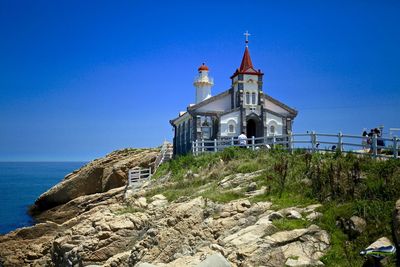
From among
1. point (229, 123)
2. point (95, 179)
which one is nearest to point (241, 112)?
point (229, 123)

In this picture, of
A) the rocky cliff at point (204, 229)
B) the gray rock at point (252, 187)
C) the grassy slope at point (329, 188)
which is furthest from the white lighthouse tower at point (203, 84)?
the gray rock at point (252, 187)

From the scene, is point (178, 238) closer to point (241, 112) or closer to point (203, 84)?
point (241, 112)

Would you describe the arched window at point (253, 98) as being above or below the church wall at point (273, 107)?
above

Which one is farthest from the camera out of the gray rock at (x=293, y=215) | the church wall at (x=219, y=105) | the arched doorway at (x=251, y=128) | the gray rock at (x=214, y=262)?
the arched doorway at (x=251, y=128)

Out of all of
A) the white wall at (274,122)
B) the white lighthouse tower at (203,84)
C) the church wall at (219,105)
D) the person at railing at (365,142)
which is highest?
the white lighthouse tower at (203,84)

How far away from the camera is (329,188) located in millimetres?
13578

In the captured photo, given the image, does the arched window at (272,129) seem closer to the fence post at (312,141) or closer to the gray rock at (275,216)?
the fence post at (312,141)

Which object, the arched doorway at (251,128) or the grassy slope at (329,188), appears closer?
the grassy slope at (329,188)

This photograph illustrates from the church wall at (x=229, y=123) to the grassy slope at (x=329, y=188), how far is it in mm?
9938

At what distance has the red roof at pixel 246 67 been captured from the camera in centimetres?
3266

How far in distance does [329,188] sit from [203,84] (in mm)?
27113

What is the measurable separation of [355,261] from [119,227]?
9.92 m

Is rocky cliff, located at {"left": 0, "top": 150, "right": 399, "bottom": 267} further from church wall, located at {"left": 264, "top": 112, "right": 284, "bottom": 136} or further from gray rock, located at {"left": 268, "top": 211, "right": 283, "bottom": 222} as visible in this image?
church wall, located at {"left": 264, "top": 112, "right": 284, "bottom": 136}

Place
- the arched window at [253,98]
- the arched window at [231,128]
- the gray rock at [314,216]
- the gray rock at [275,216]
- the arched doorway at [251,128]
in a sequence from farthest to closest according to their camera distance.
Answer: the arched doorway at [251,128] → the arched window at [253,98] → the arched window at [231,128] → the gray rock at [275,216] → the gray rock at [314,216]
